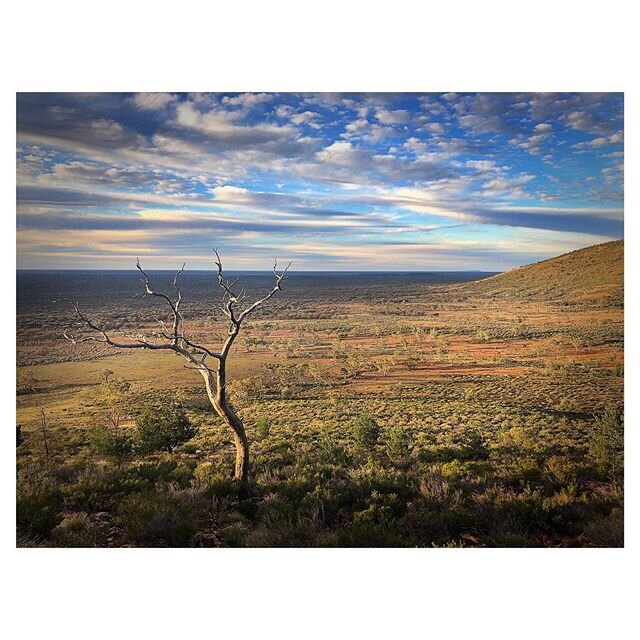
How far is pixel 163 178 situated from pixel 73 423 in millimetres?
3608

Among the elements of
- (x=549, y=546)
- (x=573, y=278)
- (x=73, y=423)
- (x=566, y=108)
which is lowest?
(x=549, y=546)

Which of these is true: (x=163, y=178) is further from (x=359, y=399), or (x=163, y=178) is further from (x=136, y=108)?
(x=359, y=399)

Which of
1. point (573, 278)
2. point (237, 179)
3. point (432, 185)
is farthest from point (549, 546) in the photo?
point (237, 179)

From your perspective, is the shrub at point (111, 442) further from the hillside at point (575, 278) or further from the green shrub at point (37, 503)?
the hillside at point (575, 278)

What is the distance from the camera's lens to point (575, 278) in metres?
5.87

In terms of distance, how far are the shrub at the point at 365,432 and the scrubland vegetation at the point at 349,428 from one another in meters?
0.02

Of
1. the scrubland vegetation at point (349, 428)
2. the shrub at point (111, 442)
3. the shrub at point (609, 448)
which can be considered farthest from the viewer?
the shrub at point (111, 442)

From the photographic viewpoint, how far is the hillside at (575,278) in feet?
18.6

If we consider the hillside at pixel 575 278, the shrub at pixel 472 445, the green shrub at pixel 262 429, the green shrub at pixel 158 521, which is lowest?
the green shrub at pixel 158 521

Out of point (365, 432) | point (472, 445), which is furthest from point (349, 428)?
point (472, 445)

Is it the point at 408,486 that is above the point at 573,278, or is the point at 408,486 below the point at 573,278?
below

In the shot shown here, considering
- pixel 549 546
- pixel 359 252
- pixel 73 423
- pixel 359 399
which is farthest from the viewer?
pixel 359 252

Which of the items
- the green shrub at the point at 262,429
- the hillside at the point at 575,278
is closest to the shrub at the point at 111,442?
the green shrub at the point at 262,429

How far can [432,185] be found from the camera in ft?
19.4
